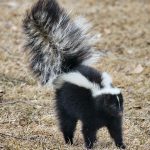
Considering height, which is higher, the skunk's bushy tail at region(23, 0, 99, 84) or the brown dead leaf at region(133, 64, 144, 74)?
the brown dead leaf at region(133, 64, 144, 74)

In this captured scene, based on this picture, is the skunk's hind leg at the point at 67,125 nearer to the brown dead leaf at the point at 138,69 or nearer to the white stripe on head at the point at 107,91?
the white stripe on head at the point at 107,91

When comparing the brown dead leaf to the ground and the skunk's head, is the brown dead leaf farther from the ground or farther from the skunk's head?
the skunk's head

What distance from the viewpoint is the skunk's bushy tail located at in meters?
5.82

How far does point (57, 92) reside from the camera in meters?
5.88

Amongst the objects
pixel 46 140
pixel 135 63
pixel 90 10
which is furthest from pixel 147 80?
pixel 90 10

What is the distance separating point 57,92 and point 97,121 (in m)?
0.62

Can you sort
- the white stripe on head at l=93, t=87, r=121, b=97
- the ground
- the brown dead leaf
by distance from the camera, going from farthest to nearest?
the brown dead leaf < the ground < the white stripe on head at l=93, t=87, r=121, b=97

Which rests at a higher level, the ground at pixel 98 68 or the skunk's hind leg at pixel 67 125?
the ground at pixel 98 68

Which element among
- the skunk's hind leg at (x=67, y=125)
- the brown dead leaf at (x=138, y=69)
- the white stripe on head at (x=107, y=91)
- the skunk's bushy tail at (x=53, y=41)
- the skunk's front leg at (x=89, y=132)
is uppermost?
the brown dead leaf at (x=138, y=69)

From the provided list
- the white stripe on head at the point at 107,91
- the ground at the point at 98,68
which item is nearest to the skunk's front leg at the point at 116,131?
the ground at the point at 98,68

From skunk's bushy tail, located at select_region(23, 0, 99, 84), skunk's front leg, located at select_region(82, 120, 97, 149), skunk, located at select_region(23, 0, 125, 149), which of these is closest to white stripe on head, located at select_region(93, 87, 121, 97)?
skunk, located at select_region(23, 0, 125, 149)

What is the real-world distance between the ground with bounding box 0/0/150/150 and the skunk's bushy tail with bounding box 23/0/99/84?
0.81 ft

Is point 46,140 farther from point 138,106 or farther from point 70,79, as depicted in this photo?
point 138,106

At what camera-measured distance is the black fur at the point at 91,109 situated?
Answer: 5422 mm
